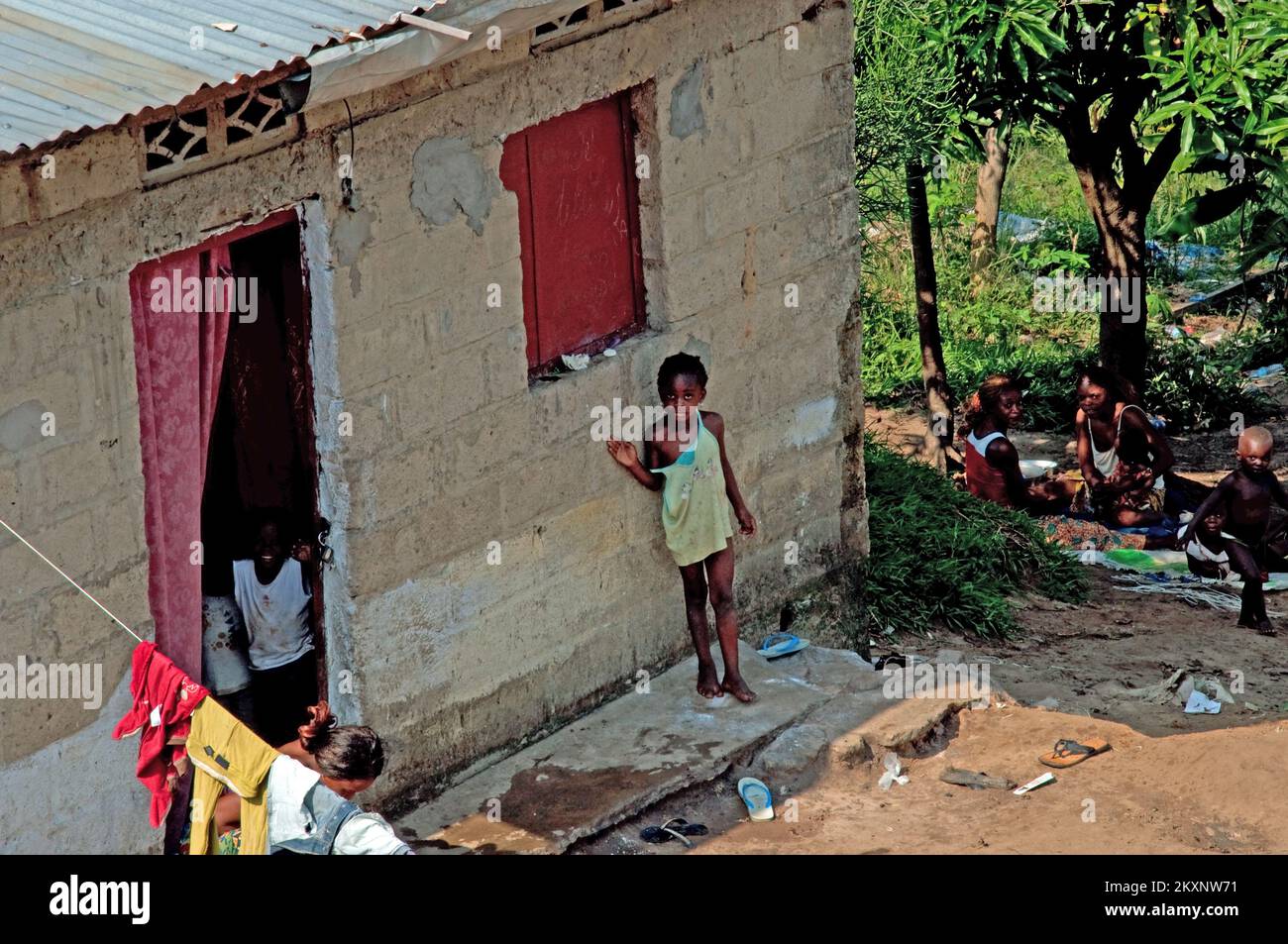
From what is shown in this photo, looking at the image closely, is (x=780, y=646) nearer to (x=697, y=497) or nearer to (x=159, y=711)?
(x=697, y=497)

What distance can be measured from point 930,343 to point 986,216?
10.9 feet

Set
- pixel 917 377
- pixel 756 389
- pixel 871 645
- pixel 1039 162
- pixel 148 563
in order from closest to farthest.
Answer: pixel 148 563
pixel 756 389
pixel 871 645
pixel 917 377
pixel 1039 162

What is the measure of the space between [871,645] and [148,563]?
13.5 feet

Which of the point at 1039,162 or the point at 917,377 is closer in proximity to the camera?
the point at 917,377

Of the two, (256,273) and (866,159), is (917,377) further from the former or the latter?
(256,273)

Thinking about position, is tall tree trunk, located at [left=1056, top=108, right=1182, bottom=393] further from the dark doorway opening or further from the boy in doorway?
the boy in doorway

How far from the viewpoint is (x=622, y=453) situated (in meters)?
6.86

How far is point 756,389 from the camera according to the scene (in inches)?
297

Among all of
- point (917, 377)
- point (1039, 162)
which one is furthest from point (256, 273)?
point (1039, 162)

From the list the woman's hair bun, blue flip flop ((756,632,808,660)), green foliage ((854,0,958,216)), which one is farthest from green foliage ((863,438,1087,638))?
the woman's hair bun

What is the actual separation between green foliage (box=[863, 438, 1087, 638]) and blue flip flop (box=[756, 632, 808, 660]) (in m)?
0.86

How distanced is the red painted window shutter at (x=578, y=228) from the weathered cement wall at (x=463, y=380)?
0.10 meters

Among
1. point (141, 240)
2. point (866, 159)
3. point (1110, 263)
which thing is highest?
point (141, 240)

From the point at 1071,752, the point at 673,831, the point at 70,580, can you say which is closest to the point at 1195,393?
the point at 1071,752
